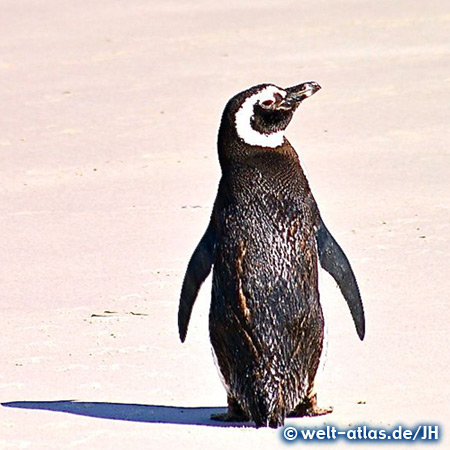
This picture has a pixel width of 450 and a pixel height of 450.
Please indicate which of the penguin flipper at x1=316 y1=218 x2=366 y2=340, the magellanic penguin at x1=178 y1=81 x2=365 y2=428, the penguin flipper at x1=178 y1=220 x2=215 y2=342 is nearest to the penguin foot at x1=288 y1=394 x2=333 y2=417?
the magellanic penguin at x1=178 y1=81 x2=365 y2=428

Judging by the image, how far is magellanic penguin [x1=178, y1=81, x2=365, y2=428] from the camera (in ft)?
16.7

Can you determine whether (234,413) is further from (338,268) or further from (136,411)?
(338,268)

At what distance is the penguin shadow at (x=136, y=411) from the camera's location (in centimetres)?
521

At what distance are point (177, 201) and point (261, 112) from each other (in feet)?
14.3

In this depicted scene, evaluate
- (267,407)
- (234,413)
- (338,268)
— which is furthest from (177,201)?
(267,407)

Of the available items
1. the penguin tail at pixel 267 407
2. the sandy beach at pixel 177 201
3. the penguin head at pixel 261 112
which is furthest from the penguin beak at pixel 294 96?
the sandy beach at pixel 177 201

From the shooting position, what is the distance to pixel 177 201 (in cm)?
945

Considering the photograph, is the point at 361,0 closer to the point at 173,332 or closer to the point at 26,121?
the point at 26,121

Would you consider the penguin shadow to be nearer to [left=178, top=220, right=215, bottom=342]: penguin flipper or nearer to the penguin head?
[left=178, top=220, right=215, bottom=342]: penguin flipper

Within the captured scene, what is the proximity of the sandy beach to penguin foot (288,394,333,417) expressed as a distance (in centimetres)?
4

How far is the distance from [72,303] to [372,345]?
1.56 metres

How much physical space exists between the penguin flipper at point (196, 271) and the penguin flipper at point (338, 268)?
0.36 m

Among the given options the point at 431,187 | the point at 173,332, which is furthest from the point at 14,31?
the point at 173,332

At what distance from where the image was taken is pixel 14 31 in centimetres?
1781
